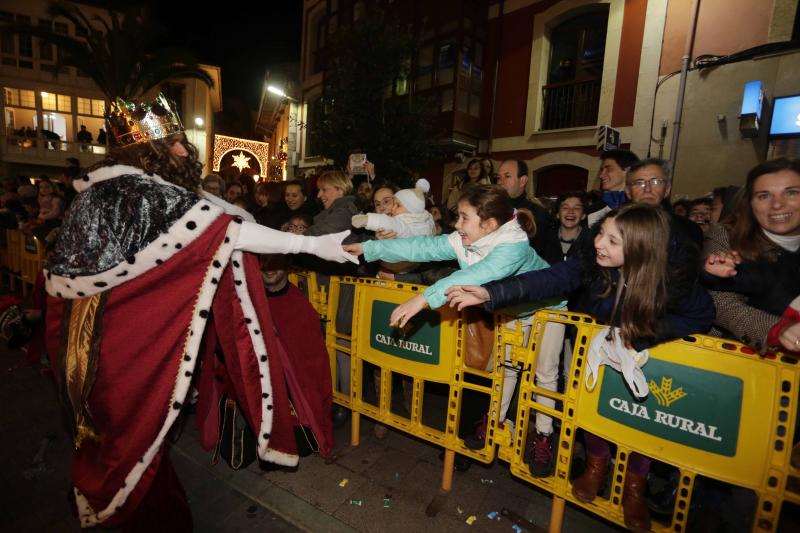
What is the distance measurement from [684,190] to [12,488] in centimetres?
1204

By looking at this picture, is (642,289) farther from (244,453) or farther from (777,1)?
(777,1)

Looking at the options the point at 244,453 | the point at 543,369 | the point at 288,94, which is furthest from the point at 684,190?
the point at 288,94

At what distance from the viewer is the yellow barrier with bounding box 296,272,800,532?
1.80 meters

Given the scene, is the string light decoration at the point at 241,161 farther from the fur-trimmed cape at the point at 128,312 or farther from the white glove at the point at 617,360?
the white glove at the point at 617,360

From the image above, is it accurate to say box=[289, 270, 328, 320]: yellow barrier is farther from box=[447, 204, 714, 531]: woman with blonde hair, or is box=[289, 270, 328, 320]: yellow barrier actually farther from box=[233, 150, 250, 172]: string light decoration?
box=[233, 150, 250, 172]: string light decoration

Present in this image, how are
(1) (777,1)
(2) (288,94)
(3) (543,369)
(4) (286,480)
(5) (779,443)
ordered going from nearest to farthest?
(5) (779,443), (3) (543,369), (4) (286,480), (1) (777,1), (2) (288,94)

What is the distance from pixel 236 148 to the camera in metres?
24.2

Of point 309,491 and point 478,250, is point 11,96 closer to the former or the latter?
point 309,491

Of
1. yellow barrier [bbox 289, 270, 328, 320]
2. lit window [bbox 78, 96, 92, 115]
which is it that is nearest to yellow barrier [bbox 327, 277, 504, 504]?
Result: yellow barrier [bbox 289, 270, 328, 320]

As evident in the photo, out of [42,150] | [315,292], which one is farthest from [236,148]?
[315,292]

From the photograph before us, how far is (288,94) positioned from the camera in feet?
70.5

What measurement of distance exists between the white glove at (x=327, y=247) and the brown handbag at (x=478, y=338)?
89 cm

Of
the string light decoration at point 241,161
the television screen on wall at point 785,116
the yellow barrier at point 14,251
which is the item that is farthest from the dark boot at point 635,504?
the string light decoration at point 241,161

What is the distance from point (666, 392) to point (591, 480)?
0.78 m
